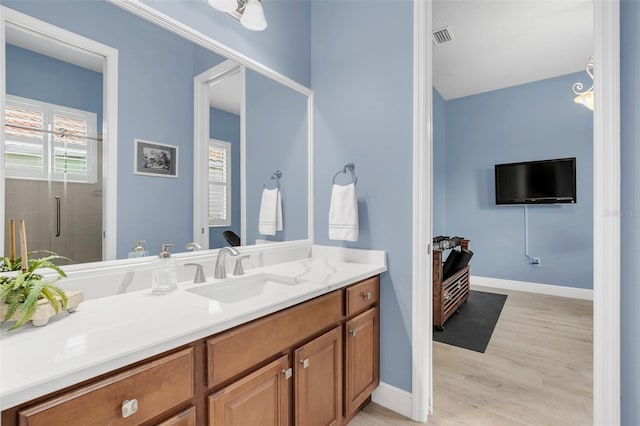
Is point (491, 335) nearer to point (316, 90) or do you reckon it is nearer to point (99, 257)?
point (316, 90)

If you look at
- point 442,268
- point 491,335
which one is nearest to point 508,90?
point 442,268

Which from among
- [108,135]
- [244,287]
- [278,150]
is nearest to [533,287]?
[278,150]

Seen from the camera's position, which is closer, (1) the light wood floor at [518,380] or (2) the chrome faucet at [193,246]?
(2) the chrome faucet at [193,246]

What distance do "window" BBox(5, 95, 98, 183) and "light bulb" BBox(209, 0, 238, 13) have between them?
79cm

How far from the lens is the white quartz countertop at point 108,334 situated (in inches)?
24.2

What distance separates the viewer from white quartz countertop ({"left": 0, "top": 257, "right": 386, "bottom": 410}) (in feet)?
2.01

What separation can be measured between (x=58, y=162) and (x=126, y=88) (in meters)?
0.40

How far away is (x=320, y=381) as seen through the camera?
135 cm

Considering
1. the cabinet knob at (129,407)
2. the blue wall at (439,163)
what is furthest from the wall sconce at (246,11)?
the blue wall at (439,163)

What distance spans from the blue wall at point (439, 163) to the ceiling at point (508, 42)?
1.29 ft

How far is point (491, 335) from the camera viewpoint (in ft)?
9.24

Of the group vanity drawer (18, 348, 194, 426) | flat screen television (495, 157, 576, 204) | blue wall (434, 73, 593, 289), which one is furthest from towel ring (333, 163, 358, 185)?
blue wall (434, 73, 593, 289)

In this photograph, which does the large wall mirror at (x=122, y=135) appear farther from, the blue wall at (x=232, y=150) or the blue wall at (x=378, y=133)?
the blue wall at (x=378, y=133)

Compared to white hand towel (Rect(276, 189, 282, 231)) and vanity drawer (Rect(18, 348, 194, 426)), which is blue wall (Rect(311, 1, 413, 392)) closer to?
white hand towel (Rect(276, 189, 282, 231))
